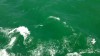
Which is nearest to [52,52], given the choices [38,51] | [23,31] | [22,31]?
[38,51]

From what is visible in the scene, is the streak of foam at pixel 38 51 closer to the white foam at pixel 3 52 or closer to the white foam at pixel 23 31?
the white foam at pixel 23 31

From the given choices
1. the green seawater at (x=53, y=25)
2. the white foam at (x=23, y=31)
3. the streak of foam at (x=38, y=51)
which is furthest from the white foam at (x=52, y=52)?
the white foam at (x=23, y=31)

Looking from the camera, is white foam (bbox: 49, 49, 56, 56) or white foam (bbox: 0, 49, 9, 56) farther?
white foam (bbox: 0, 49, 9, 56)

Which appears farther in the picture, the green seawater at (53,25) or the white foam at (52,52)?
the green seawater at (53,25)

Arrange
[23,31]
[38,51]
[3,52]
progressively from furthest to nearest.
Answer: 1. [23,31]
2. [3,52]
3. [38,51]

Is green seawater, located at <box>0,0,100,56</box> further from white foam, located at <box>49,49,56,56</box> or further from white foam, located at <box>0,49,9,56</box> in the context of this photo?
white foam, located at <box>0,49,9,56</box>

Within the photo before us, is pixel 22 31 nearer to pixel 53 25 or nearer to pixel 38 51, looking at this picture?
pixel 53 25

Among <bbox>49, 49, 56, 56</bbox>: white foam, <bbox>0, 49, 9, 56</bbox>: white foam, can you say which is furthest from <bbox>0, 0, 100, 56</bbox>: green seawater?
<bbox>0, 49, 9, 56</bbox>: white foam

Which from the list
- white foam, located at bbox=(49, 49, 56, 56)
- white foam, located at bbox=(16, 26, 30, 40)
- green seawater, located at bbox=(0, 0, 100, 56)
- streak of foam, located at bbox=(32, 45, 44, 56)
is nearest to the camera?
white foam, located at bbox=(49, 49, 56, 56)

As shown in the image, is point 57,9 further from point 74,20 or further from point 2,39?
point 2,39
